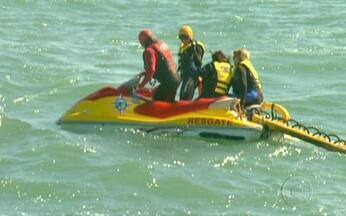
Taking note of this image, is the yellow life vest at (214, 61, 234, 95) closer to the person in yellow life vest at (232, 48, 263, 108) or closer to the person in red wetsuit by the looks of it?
the person in yellow life vest at (232, 48, 263, 108)

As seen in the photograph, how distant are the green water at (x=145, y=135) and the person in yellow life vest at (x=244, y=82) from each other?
0.72 metres

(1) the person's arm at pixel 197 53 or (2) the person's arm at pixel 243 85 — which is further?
(1) the person's arm at pixel 197 53

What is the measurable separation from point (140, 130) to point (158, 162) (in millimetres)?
1192

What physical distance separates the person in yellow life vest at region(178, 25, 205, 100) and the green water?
2.94 feet

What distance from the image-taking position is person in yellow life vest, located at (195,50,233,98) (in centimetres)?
1543

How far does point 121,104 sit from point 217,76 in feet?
4.59

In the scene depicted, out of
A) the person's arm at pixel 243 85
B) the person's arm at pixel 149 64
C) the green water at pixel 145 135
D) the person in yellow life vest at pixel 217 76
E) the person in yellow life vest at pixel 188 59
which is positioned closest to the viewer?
the green water at pixel 145 135

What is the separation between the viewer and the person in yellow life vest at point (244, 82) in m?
15.4

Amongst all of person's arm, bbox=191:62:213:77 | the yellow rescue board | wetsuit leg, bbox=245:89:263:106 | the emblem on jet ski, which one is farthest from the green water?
person's arm, bbox=191:62:213:77

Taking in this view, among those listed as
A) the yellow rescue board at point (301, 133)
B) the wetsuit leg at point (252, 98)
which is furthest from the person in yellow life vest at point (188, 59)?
the yellow rescue board at point (301, 133)

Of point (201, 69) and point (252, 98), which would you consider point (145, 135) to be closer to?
point (201, 69)

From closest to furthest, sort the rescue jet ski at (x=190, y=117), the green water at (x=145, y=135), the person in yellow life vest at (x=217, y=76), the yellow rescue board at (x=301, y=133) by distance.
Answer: the green water at (x=145, y=135) → the yellow rescue board at (x=301, y=133) → the rescue jet ski at (x=190, y=117) → the person in yellow life vest at (x=217, y=76)

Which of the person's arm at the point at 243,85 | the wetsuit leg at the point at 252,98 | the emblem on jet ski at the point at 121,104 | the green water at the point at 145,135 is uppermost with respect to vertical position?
the person's arm at the point at 243,85

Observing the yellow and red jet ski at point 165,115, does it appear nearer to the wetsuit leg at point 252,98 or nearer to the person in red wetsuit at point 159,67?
the person in red wetsuit at point 159,67
